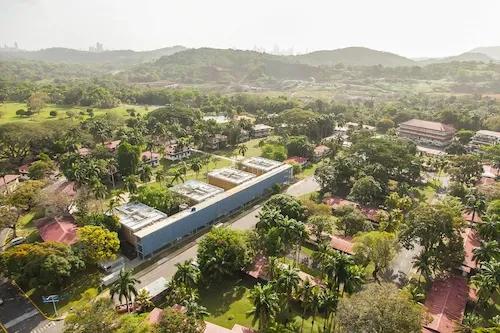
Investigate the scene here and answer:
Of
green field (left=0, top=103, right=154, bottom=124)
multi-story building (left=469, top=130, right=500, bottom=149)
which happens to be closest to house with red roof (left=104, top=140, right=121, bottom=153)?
green field (left=0, top=103, right=154, bottom=124)

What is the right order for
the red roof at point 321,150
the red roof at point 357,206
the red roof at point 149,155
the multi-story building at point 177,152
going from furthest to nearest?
the red roof at point 321,150
the multi-story building at point 177,152
the red roof at point 149,155
the red roof at point 357,206

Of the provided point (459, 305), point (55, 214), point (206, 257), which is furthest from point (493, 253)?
point (55, 214)

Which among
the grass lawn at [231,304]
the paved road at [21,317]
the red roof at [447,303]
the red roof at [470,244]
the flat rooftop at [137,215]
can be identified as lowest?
the paved road at [21,317]

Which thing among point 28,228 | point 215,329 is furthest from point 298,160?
point 215,329

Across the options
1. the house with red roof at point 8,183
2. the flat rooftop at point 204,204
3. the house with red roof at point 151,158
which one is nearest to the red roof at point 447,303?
the flat rooftop at point 204,204

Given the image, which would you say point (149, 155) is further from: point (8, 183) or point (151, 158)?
point (8, 183)

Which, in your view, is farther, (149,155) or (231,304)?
(149,155)

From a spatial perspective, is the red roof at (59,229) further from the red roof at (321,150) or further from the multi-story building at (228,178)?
the red roof at (321,150)
